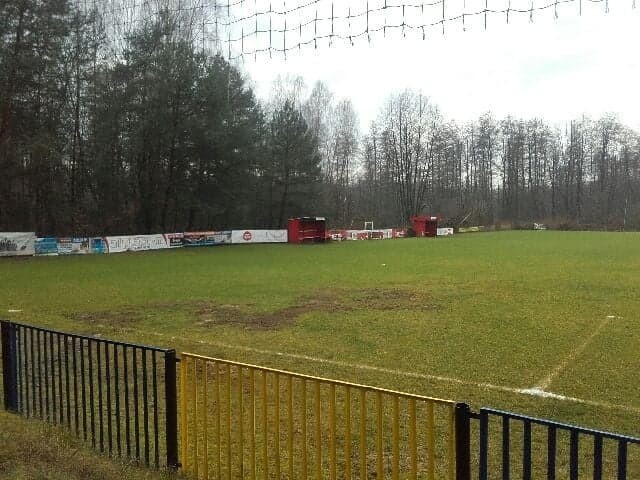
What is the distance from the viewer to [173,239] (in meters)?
40.1

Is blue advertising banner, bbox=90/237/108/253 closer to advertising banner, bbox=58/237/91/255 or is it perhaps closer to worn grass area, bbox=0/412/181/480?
advertising banner, bbox=58/237/91/255

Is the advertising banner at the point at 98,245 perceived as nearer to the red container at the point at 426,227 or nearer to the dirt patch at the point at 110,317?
the dirt patch at the point at 110,317

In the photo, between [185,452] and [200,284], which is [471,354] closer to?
[185,452]

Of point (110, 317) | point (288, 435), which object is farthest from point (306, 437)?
point (110, 317)

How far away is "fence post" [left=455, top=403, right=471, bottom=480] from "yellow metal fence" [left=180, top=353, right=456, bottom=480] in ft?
0.32

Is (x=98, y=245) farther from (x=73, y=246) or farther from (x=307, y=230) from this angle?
(x=307, y=230)

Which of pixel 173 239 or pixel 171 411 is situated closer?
pixel 171 411

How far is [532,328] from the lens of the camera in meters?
11.2

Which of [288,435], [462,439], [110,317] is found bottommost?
[110,317]

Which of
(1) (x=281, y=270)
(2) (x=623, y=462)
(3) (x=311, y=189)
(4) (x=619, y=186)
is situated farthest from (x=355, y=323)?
(4) (x=619, y=186)

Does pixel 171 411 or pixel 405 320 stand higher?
pixel 171 411

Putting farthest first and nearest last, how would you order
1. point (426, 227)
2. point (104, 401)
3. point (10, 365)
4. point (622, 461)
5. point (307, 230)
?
1. point (426, 227)
2. point (307, 230)
3. point (104, 401)
4. point (10, 365)
5. point (622, 461)

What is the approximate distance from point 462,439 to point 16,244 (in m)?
32.9

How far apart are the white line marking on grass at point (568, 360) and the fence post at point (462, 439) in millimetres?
4416
